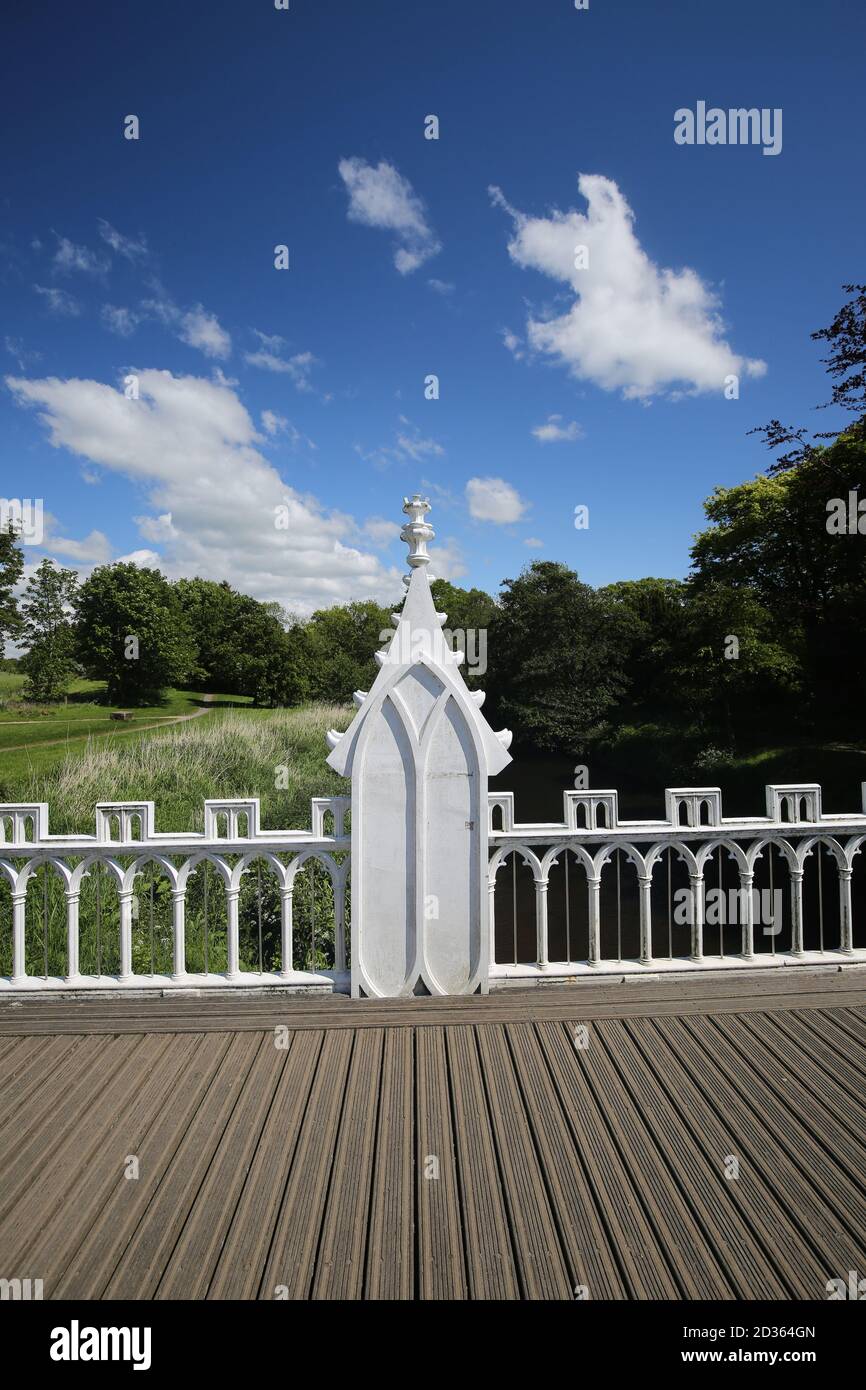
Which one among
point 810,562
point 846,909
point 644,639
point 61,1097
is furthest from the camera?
point 644,639

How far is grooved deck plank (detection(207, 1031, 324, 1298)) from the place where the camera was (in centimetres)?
181

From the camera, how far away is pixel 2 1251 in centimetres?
194

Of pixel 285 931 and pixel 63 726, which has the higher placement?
pixel 63 726

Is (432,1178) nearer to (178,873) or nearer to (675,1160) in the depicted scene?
(675,1160)

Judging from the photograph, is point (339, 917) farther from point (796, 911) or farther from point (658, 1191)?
point (796, 911)

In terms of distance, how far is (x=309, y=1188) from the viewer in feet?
6.98

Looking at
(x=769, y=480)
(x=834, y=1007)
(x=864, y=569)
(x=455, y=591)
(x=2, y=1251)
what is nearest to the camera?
(x=2, y=1251)

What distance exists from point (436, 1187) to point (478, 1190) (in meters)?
0.14

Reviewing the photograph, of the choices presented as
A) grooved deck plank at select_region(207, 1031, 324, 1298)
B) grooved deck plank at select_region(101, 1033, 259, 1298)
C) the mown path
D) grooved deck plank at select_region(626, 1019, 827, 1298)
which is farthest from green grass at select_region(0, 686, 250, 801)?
grooved deck plank at select_region(626, 1019, 827, 1298)

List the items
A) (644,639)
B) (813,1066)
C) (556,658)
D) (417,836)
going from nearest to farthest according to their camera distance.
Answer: (813,1066) < (417,836) < (556,658) < (644,639)

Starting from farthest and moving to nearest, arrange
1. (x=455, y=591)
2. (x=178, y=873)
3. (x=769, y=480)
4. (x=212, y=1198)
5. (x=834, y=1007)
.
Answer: (x=455, y=591) → (x=769, y=480) → (x=178, y=873) → (x=834, y=1007) → (x=212, y=1198)

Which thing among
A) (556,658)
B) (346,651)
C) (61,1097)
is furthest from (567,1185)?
(346,651)
